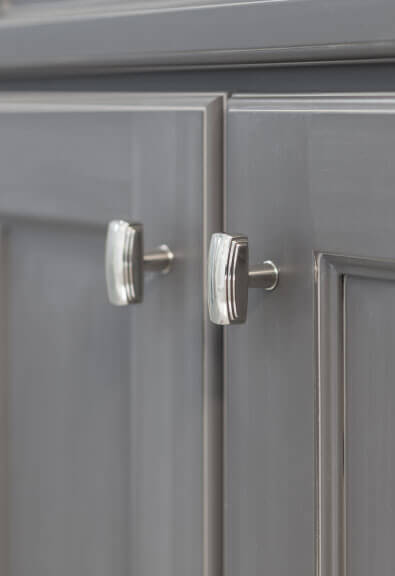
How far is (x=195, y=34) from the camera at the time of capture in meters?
0.41

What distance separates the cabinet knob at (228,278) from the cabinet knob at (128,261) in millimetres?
52

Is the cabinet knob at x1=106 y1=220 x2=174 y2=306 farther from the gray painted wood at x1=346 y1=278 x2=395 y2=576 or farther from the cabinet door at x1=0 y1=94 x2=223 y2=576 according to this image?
the gray painted wood at x1=346 y1=278 x2=395 y2=576

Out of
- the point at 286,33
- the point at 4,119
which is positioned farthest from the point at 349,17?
the point at 4,119

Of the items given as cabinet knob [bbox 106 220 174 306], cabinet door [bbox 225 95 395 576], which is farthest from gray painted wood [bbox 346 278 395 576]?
cabinet knob [bbox 106 220 174 306]

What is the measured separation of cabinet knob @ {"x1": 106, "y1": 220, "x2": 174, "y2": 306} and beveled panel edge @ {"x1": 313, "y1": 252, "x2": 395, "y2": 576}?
0.31 ft

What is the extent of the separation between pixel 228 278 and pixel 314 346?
0.15ft

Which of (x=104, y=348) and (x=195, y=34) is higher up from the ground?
(x=195, y=34)

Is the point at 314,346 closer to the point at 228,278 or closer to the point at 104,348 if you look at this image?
the point at 228,278

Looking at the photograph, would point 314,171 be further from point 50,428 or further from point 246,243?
point 50,428

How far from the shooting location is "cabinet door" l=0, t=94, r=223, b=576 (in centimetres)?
43

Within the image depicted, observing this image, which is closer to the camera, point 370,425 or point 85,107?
point 370,425

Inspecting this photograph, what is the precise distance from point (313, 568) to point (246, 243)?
0.45 ft

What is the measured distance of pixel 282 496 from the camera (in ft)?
1.30

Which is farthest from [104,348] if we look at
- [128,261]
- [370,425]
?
[370,425]
